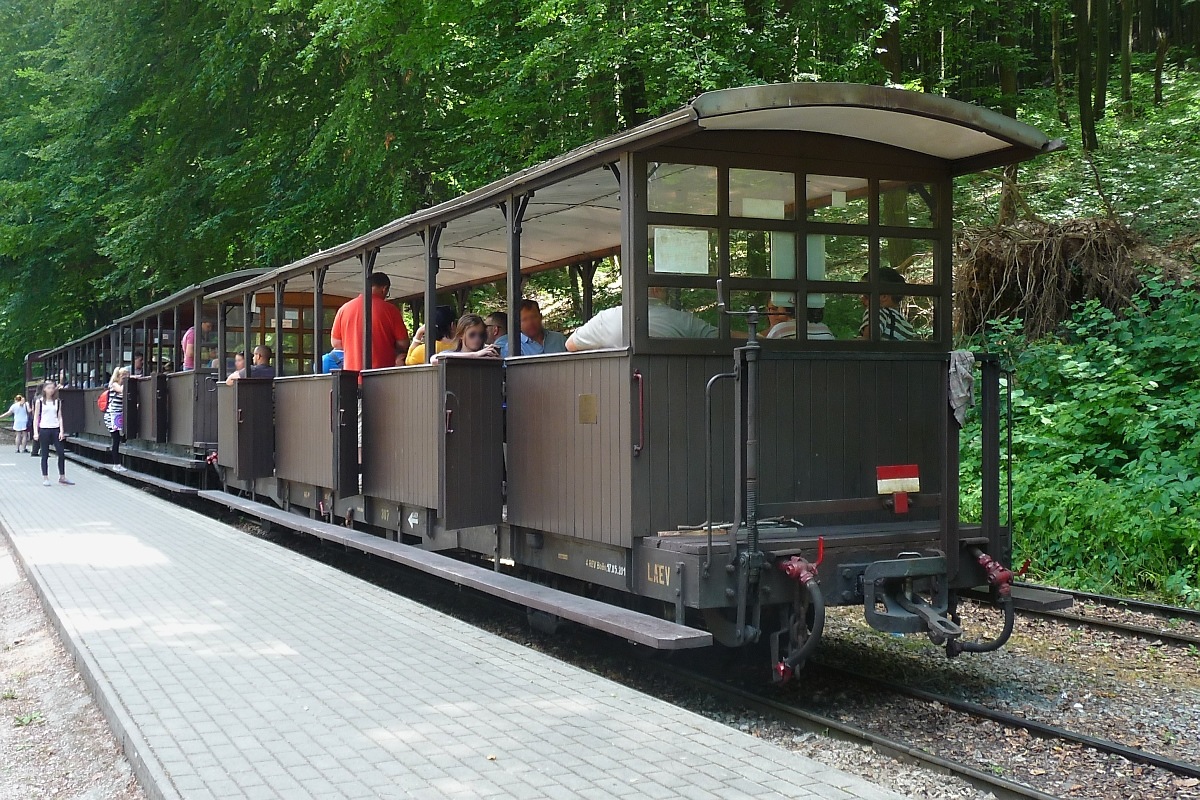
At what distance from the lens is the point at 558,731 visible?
4.77 metres

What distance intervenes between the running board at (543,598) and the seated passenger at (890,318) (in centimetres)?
206

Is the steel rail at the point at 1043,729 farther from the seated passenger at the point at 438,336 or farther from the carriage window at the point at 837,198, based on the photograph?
the seated passenger at the point at 438,336

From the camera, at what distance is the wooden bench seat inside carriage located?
570cm

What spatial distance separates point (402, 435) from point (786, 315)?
3.69 metres

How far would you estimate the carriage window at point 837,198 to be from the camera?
6.29m

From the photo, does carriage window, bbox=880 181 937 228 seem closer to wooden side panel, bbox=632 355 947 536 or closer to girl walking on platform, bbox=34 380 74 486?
wooden side panel, bbox=632 355 947 536

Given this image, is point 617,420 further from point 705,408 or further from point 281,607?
point 281,607

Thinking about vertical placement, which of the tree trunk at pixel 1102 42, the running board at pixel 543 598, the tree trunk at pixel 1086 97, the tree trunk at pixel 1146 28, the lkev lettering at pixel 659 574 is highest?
the tree trunk at pixel 1146 28

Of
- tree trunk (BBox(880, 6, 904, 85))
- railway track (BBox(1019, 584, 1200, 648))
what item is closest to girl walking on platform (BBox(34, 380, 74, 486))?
tree trunk (BBox(880, 6, 904, 85))

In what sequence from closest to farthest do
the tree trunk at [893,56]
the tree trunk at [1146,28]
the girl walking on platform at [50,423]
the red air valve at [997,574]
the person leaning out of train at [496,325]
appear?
the red air valve at [997,574] → the person leaning out of train at [496,325] → the tree trunk at [893,56] → the girl walking on platform at [50,423] → the tree trunk at [1146,28]

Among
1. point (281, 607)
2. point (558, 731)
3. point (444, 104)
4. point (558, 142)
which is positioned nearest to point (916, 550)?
point (558, 731)

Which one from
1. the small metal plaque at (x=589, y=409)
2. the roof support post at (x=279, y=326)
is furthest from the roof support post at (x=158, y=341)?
the small metal plaque at (x=589, y=409)

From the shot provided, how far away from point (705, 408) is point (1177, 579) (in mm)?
4692

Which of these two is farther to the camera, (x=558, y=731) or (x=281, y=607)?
(x=281, y=607)
